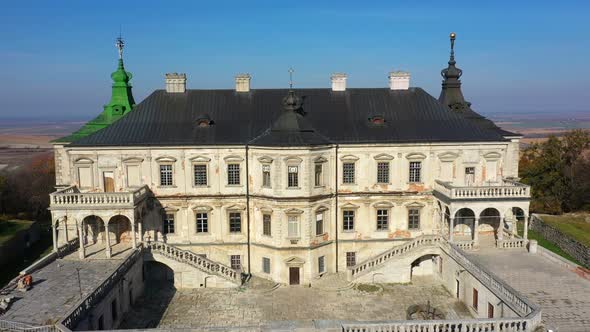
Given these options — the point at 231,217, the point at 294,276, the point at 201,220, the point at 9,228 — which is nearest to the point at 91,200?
the point at 201,220

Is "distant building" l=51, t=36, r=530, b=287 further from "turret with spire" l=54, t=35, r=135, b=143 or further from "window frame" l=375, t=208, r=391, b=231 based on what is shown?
"turret with spire" l=54, t=35, r=135, b=143

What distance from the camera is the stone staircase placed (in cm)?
3422

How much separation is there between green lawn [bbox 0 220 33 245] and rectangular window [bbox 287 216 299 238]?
76.9 feet

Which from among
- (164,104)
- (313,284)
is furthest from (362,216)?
(164,104)

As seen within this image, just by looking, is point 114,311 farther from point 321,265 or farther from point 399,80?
point 399,80

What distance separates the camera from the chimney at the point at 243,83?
1542 inches

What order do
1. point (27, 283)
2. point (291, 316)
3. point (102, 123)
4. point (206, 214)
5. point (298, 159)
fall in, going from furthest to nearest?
1. point (102, 123)
2. point (206, 214)
3. point (298, 159)
4. point (291, 316)
5. point (27, 283)

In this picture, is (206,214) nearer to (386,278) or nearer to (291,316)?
(291,316)

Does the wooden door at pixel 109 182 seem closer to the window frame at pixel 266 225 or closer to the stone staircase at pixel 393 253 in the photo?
the window frame at pixel 266 225

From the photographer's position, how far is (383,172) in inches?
1394

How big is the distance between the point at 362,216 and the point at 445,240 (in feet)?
19.4

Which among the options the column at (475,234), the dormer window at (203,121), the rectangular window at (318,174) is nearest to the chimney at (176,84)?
the dormer window at (203,121)

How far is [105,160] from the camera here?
113 ft

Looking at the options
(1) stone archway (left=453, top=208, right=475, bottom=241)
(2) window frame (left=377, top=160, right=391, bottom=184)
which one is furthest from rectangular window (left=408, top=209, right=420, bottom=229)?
(2) window frame (left=377, top=160, right=391, bottom=184)
